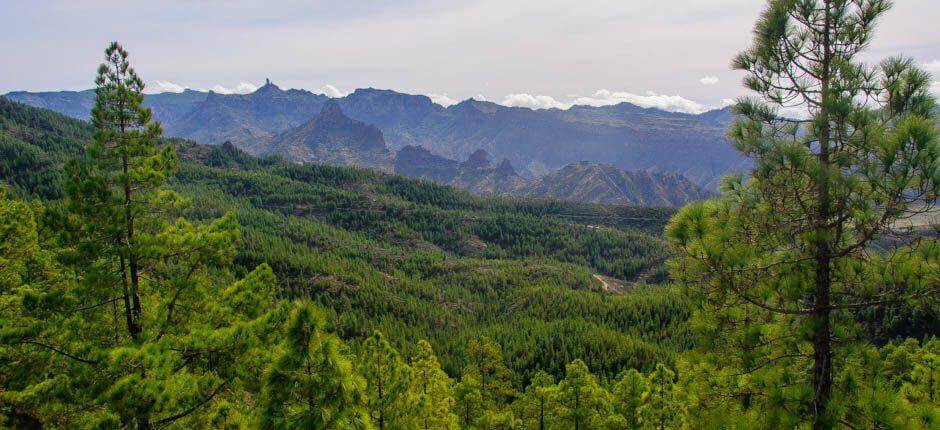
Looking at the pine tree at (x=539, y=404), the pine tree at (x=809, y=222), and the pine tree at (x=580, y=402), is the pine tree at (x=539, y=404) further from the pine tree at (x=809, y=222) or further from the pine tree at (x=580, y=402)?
the pine tree at (x=809, y=222)

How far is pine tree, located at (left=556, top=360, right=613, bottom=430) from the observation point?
26.0 metres

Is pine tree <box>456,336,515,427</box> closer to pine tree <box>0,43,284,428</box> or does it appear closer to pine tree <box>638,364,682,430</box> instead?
pine tree <box>638,364,682,430</box>

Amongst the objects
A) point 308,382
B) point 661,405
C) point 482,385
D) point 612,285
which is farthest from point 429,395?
point 612,285

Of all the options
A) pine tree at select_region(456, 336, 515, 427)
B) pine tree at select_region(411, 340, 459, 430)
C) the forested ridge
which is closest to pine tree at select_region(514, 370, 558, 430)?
pine tree at select_region(456, 336, 515, 427)

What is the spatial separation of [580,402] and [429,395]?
29.9ft

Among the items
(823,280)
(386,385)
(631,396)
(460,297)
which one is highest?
(823,280)

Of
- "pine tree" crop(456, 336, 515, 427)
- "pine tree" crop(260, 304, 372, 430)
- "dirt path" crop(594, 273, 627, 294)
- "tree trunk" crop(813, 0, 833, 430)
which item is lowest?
"dirt path" crop(594, 273, 627, 294)

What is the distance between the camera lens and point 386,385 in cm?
1892

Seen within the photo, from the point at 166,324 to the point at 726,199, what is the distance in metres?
15.2

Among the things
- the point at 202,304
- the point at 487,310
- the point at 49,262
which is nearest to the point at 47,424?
the point at 202,304

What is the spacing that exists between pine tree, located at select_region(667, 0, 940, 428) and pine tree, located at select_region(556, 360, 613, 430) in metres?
17.8

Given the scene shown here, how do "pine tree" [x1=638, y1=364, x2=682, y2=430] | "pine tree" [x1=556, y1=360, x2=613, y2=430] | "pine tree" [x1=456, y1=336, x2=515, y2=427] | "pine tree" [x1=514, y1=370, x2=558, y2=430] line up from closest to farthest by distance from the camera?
"pine tree" [x1=638, y1=364, x2=682, y2=430]
"pine tree" [x1=556, y1=360, x2=613, y2=430]
"pine tree" [x1=514, y1=370, x2=558, y2=430]
"pine tree" [x1=456, y1=336, x2=515, y2=427]

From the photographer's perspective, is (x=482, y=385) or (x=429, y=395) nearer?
(x=429, y=395)

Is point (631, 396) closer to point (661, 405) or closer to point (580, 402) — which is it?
point (580, 402)
